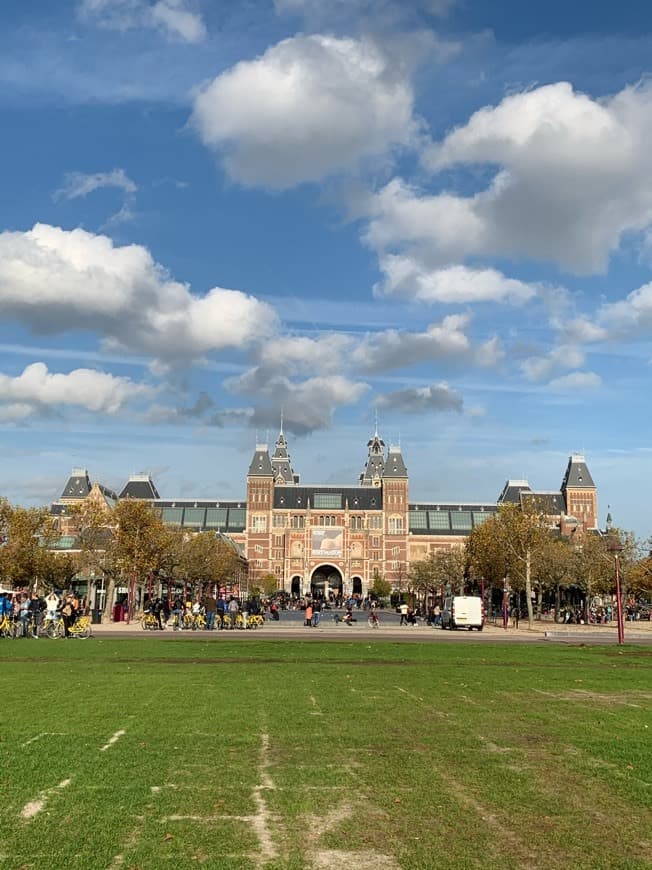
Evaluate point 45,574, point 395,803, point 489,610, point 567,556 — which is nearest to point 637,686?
point 395,803

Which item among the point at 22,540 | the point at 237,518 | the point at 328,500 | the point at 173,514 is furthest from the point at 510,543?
the point at 173,514

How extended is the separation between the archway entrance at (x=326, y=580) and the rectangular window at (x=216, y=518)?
968 inches

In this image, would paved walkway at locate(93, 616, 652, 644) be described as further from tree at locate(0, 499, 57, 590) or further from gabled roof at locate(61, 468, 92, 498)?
gabled roof at locate(61, 468, 92, 498)

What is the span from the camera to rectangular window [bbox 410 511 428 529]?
188 m

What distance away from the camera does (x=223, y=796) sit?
833 centimetres

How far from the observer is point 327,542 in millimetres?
178000

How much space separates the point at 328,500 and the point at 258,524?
652 inches

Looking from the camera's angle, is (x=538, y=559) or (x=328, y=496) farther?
(x=328, y=496)

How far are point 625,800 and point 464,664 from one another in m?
15.8

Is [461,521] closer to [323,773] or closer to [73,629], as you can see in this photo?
[73,629]

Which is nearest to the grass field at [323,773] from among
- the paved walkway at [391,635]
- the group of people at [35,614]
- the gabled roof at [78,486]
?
the group of people at [35,614]

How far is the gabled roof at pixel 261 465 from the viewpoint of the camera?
184000mm

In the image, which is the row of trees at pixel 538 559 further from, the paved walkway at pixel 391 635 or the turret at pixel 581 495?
the turret at pixel 581 495

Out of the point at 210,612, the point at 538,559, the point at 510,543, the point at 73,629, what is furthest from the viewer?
the point at 538,559
